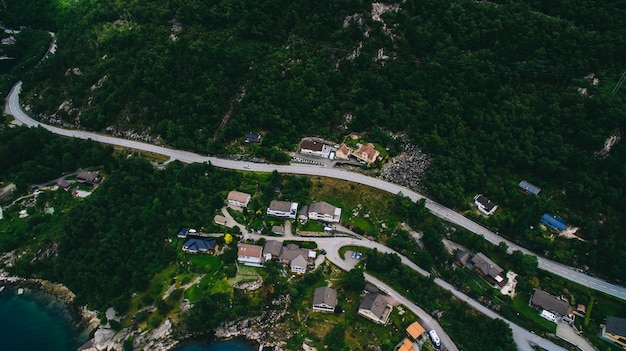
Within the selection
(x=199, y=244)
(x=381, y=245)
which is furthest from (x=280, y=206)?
(x=381, y=245)

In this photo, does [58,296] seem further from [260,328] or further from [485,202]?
[485,202]

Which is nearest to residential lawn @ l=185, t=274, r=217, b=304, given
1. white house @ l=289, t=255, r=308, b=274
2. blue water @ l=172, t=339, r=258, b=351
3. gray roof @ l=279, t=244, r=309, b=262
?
blue water @ l=172, t=339, r=258, b=351

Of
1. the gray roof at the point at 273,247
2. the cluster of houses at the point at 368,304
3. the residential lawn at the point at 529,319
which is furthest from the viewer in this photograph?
the gray roof at the point at 273,247

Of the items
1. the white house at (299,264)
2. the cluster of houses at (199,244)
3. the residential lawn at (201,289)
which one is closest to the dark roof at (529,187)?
the white house at (299,264)

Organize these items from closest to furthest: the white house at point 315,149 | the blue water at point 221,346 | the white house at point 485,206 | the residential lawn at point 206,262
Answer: the blue water at point 221,346 → the residential lawn at point 206,262 → the white house at point 485,206 → the white house at point 315,149

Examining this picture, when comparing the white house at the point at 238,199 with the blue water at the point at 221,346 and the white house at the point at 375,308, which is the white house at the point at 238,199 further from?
the white house at the point at 375,308

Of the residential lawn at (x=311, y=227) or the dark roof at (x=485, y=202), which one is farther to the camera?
the residential lawn at (x=311, y=227)
